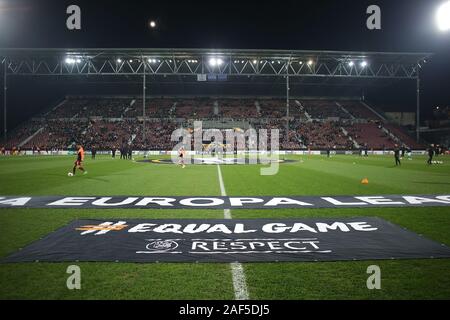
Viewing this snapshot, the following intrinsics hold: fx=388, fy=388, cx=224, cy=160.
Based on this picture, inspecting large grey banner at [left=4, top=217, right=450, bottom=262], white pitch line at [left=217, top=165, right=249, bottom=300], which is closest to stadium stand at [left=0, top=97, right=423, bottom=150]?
large grey banner at [left=4, top=217, right=450, bottom=262]

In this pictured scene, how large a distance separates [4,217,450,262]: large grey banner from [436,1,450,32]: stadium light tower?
89.2 feet

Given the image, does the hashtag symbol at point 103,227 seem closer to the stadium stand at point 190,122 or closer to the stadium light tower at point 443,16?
the stadium light tower at point 443,16

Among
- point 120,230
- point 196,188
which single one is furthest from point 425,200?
point 120,230

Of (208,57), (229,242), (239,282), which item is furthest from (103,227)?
(208,57)

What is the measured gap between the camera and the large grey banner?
620 centimetres

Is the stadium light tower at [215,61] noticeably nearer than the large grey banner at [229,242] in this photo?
No

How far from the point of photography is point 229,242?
23.1ft

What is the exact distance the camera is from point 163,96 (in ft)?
240

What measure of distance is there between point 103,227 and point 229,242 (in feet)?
9.64

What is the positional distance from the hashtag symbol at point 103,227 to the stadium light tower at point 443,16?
30550 millimetres

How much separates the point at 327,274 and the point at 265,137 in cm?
5688

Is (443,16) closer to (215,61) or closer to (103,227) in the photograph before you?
(103,227)

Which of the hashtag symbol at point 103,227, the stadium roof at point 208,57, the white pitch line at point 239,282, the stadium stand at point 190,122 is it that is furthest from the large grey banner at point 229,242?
the stadium stand at point 190,122

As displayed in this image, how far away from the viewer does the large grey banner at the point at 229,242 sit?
620 centimetres
